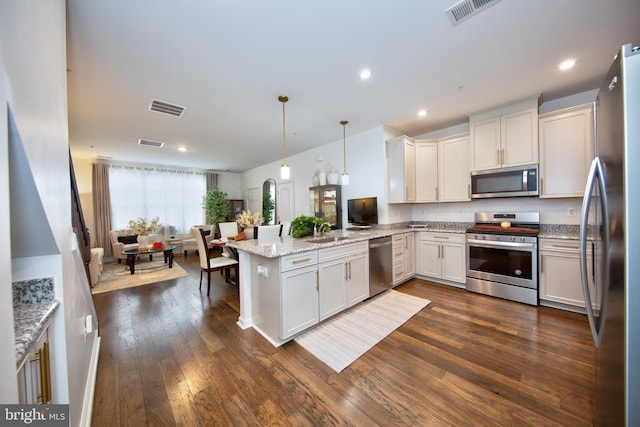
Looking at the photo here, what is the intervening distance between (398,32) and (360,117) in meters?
1.76

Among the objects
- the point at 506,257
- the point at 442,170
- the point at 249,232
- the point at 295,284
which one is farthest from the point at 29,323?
the point at 442,170

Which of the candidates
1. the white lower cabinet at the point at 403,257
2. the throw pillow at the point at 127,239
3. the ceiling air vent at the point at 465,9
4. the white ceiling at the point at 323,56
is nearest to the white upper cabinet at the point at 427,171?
the white ceiling at the point at 323,56

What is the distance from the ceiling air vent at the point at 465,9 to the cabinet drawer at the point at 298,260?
234 cm

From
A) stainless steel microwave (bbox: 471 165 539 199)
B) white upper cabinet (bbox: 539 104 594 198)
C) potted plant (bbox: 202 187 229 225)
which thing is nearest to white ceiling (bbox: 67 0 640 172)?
white upper cabinet (bbox: 539 104 594 198)

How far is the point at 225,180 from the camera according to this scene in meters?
8.28

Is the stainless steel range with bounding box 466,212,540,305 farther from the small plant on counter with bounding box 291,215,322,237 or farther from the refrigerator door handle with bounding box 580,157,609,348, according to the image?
the small plant on counter with bounding box 291,215,322,237

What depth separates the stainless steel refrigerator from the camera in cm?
81

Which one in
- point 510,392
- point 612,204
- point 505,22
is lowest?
point 510,392

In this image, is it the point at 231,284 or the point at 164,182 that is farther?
the point at 164,182

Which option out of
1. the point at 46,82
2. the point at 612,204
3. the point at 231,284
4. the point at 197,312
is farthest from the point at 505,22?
the point at 231,284

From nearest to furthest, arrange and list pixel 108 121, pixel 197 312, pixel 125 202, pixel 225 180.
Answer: pixel 197 312 < pixel 108 121 < pixel 125 202 < pixel 225 180

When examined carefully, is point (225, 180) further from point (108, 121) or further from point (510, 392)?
point (510, 392)

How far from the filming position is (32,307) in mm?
1028

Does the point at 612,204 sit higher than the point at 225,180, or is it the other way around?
the point at 225,180
